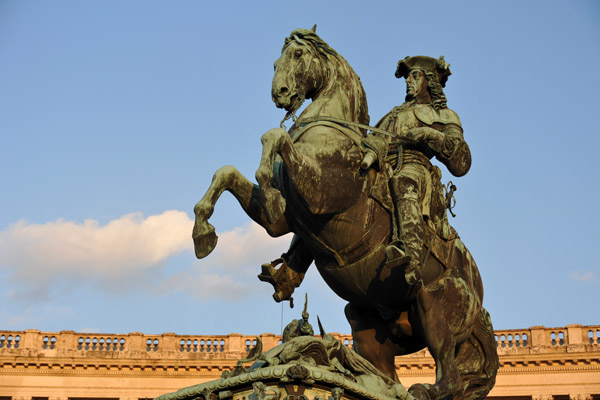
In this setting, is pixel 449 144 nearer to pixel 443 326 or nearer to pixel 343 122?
pixel 343 122

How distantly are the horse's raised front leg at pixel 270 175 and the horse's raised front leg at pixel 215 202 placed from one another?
1.01 feet

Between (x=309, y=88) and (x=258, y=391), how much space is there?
252 cm

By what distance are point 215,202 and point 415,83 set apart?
2541 millimetres

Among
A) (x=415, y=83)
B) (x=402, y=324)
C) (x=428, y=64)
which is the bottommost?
(x=402, y=324)

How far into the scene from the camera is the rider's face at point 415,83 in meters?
9.08

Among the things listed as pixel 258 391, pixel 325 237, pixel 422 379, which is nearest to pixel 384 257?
pixel 325 237

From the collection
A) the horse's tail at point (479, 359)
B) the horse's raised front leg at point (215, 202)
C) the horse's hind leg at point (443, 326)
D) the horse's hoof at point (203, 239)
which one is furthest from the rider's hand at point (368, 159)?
the horse's tail at point (479, 359)

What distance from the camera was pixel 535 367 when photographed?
43.3 metres

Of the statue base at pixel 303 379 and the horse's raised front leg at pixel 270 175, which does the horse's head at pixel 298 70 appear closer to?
the horse's raised front leg at pixel 270 175

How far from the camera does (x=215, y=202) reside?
7316 mm

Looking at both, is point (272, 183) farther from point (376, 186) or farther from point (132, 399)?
point (132, 399)

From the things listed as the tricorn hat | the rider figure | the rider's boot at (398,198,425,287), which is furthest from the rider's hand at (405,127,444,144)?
the tricorn hat

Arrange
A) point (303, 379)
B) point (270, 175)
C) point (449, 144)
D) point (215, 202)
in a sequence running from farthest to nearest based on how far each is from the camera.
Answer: point (449, 144)
point (215, 202)
point (270, 175)
point (303, 379)

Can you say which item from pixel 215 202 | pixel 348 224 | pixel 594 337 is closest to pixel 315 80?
pixel 348 224
